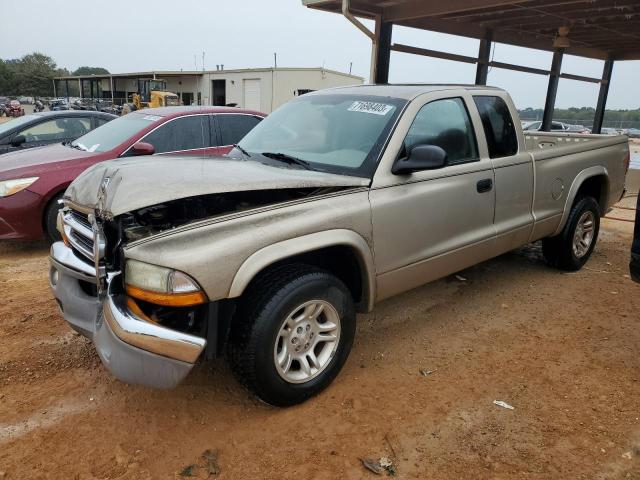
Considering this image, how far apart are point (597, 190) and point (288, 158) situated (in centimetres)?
383

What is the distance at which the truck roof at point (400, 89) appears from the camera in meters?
3.60

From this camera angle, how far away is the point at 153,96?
2819 cm

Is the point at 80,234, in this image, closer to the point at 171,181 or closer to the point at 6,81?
the point at 171,181

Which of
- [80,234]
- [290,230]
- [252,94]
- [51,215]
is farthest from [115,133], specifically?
[252,94]

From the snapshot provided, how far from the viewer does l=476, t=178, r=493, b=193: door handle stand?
3816mm

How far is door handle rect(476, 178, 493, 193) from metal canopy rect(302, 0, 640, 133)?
14.2ft

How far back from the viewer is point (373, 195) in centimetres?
309

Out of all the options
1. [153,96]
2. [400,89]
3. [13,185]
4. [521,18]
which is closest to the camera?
[400,89]

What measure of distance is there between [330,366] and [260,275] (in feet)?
2.43

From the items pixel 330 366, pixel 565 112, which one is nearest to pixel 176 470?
pixel 330 366

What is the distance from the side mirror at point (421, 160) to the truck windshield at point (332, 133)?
168 mm

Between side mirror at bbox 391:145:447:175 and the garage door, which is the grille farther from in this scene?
the garage door

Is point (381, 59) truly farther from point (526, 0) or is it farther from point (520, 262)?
point (520, 262)

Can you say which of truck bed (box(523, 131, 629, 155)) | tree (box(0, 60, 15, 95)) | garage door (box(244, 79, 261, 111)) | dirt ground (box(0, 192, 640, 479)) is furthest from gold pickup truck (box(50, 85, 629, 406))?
tree (box(0, 60, 15, 95))
